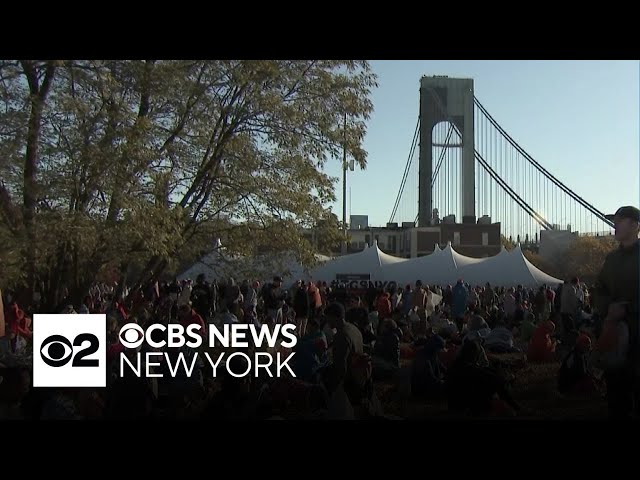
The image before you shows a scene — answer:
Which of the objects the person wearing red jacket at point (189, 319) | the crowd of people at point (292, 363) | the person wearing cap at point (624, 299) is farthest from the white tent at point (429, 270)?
the person wearing red jacket at point (189, 319)

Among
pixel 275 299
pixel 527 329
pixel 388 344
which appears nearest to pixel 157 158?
Result: pixel 275 299

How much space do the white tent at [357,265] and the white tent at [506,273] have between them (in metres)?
1.27

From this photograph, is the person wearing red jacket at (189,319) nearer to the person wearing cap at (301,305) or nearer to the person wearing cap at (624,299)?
the person wearing cap at (301,305)

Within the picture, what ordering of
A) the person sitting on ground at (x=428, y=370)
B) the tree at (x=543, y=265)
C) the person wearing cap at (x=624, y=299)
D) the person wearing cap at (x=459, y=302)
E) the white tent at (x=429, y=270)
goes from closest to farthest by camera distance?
the person wearing cap at (x=624, y=299) → the person sitting on ground at (x=428, y=370) → the white tent at (x=429, y=270) → the person wearing cap at (x=459, y=302) → the tree at (x=543, y=265)

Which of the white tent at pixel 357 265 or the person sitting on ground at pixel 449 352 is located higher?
the white tent at pixel 357 265

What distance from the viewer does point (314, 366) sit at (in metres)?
5.21

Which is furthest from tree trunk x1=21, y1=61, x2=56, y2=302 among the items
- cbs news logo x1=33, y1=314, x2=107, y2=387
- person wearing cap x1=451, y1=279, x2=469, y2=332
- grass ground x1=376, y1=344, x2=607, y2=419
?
person wearing cap x1=451, y1=279, x2=469, y2=332

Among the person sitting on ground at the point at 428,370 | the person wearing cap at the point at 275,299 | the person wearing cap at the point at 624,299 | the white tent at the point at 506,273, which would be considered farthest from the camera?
the white tent at the point at 506,273

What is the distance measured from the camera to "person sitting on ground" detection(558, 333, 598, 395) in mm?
6352

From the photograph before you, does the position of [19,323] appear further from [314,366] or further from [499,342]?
[499,342]

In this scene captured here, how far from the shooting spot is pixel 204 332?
17.0 feet

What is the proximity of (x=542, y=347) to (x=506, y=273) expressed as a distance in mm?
3950

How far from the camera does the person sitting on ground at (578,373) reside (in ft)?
20.8
